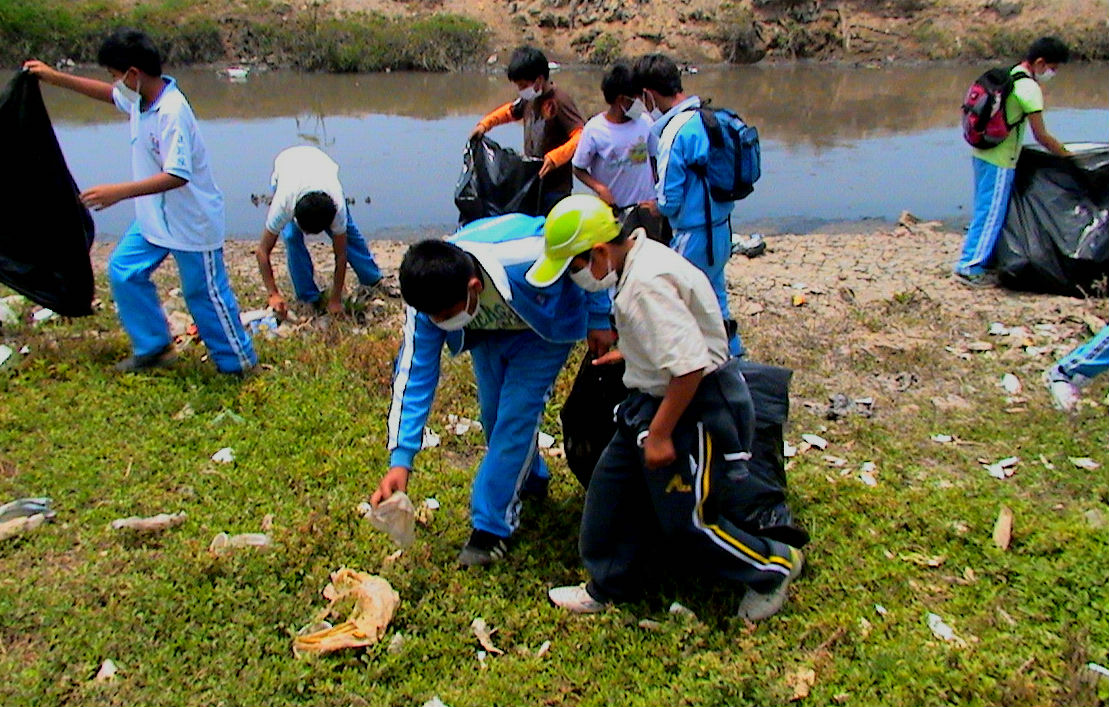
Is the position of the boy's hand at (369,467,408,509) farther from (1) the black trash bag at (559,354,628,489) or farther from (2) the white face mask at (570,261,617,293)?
(2) the white face mask at (570,261,617,293)

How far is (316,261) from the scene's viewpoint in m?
7.28

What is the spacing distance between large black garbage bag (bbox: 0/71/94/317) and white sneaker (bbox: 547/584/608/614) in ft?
10.7

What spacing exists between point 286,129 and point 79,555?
9.90 metres

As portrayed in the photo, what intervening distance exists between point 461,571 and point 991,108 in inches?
187

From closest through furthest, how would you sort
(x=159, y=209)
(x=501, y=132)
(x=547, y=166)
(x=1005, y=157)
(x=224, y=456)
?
(x=224, y=456)
(x=159, y=209)
(x=547, y=166)
(x=1005, y=157)
(x=501, y=132)

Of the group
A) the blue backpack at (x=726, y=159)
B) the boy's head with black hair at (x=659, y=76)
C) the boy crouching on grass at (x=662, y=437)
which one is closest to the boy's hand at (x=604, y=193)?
the boy's head with black hair at (x=659, y=76)

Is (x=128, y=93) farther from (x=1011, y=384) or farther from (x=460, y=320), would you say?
(x=1011, y=384)

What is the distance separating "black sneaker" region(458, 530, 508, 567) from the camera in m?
3.36

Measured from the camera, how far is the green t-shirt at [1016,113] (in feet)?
19.5

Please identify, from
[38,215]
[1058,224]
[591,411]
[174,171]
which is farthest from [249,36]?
[591,411]

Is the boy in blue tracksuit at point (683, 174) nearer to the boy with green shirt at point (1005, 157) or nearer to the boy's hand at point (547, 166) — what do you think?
the boy's hand at point (547, 166)

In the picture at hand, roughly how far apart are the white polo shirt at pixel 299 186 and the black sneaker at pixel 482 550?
248 centimetres

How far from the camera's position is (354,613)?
3070 mm

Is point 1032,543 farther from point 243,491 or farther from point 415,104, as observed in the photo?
point 415,104
